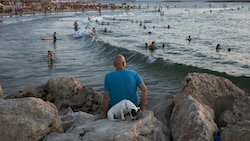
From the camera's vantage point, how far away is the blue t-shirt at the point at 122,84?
238 inches

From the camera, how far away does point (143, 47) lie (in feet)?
99.7

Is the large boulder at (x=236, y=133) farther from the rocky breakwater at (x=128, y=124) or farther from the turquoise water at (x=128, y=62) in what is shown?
the turquoise water at (x=128, y=62)

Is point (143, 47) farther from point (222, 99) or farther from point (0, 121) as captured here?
point (0, 121)

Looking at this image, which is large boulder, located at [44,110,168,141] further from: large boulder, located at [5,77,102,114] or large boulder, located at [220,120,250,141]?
large boulder, located at [5,77,102,114]

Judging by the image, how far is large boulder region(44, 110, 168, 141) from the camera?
5.22 metres

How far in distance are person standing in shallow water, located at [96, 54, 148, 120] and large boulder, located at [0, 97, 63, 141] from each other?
0.93m

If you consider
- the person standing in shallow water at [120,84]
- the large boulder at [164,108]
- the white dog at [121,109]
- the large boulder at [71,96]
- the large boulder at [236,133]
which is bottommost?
the large boulder at [71,96]

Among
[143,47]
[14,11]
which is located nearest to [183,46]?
[143,47]

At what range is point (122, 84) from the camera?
20.1 ft

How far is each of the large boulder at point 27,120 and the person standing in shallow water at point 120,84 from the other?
0.93m

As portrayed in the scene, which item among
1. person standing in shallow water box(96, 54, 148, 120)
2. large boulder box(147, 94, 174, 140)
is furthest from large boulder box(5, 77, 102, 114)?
person standing in shallow water box(96, 54, 148, 120)

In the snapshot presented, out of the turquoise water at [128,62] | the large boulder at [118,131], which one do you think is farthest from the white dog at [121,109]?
the turquoise water at [128,62]

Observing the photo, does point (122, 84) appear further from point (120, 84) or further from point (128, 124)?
point (128, 124)

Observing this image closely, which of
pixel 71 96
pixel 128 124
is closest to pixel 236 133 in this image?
pixel 128 124
